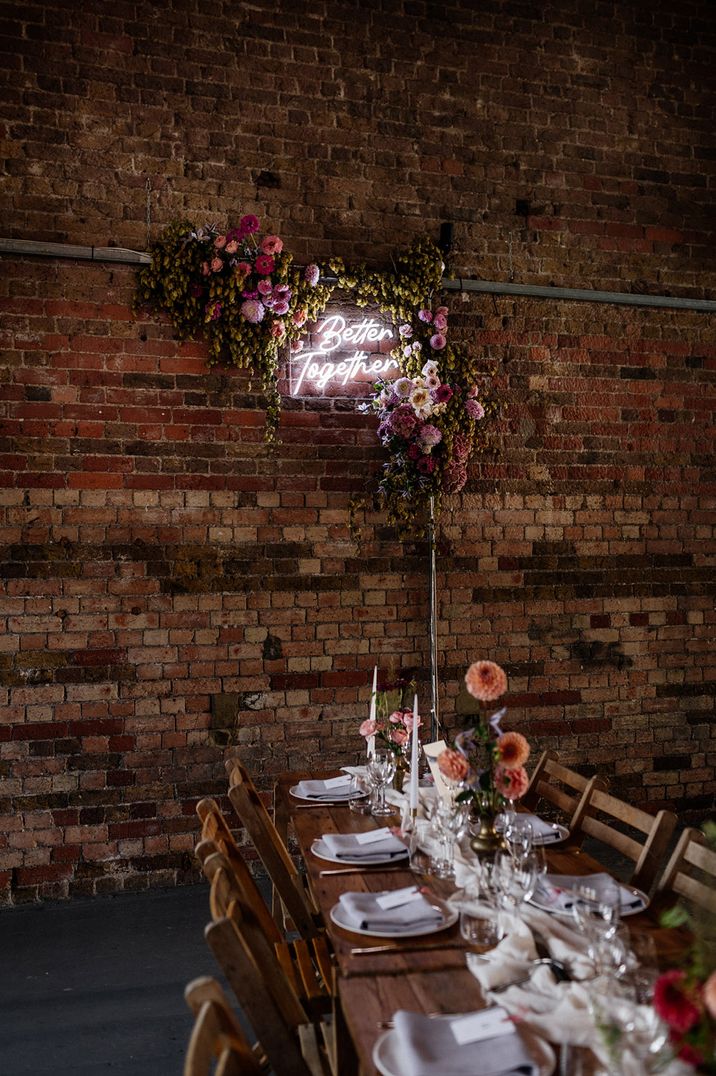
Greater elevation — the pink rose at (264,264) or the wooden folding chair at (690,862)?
the pink rose at (264,264)

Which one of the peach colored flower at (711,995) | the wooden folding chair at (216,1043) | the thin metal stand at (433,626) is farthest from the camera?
the thin metal stand at (433,626)

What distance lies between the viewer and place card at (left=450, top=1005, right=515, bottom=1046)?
1489mm

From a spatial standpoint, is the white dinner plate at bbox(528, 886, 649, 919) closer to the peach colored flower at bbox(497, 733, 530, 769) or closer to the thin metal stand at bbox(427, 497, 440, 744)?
the peach colored flower at bbox(497, 733, 530, 769)

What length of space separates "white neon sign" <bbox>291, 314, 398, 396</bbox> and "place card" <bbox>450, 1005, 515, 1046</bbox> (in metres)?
3.34

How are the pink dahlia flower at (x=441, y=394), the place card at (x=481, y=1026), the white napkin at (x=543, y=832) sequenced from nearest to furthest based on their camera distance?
the place card at (x=481, y=1026), the white napkin at (x=543, y=832), the pink dahlia flower at (x=441, y=394)

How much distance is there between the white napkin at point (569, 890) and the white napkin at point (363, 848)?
0.45 meters

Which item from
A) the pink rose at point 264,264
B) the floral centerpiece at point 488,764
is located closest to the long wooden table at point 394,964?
→ the floral centerpiece at point 488,764

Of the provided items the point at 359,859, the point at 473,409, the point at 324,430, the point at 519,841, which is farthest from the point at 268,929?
the point at 473,409

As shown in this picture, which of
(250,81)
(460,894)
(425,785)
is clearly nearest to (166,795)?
(425,785)

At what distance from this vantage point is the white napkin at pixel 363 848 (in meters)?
2.44

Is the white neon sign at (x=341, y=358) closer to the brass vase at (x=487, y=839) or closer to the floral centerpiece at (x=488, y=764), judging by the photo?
the floral centerpiece at (x=488, y=764)

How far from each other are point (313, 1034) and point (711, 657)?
3748 millimetres

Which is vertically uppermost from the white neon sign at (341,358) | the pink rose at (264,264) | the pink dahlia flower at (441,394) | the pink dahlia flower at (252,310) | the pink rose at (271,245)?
the pink rose at (271,245)

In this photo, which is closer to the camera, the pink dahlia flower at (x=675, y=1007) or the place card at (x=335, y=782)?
the pink dahlia flower at (x=675, y=1007)
